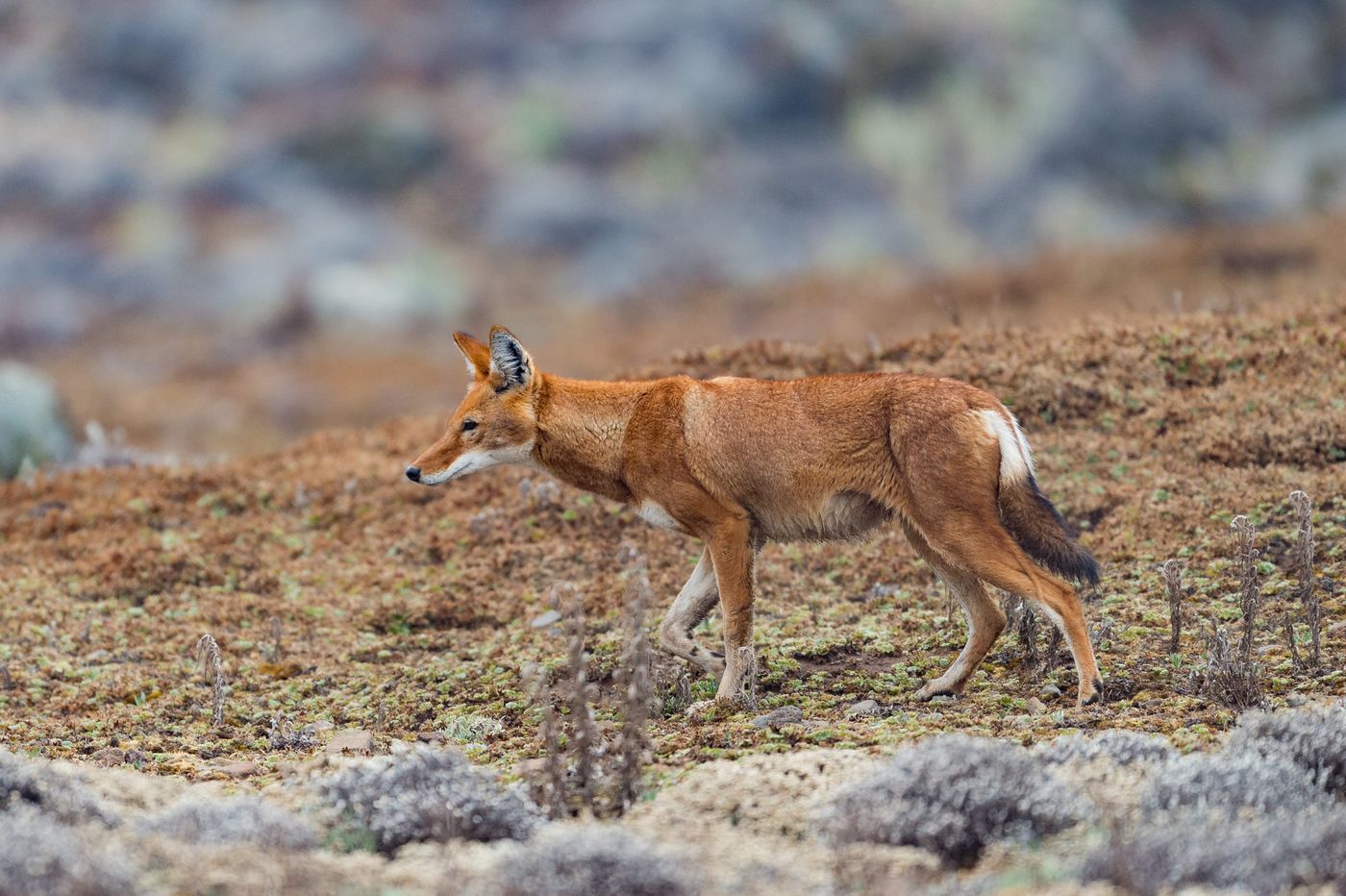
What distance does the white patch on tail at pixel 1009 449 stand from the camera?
774cm

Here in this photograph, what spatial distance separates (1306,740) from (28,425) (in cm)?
1349

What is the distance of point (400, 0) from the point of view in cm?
4119

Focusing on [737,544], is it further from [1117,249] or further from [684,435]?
[1117,249]

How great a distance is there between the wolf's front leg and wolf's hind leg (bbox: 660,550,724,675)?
318mm

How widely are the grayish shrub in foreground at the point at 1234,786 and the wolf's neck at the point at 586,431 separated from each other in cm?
387

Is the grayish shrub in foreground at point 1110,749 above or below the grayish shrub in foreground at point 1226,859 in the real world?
above

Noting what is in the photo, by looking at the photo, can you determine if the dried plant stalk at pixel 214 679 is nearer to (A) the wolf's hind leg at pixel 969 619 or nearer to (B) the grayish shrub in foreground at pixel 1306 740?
(A) the wolf's hind leg at pixel 969 619

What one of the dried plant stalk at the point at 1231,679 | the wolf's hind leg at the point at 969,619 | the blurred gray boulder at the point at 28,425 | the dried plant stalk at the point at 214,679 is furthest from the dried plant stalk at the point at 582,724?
the blurred gray boulder at the point at 28,425

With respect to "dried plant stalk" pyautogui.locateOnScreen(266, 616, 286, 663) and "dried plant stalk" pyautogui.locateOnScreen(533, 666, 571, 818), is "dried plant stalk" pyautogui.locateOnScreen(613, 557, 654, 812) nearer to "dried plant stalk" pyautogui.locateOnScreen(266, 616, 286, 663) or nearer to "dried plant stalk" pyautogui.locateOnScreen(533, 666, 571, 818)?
"dried plant stalk" pyautogui.locateOnScreen(533, 666, 571, 818)

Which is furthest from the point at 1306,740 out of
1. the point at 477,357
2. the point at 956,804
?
the point at 477,357

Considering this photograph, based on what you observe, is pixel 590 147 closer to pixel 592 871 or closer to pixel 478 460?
pixel 478 460

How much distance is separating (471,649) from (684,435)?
235 centimetres

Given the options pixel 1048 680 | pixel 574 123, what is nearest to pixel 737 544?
pixel 1048 680

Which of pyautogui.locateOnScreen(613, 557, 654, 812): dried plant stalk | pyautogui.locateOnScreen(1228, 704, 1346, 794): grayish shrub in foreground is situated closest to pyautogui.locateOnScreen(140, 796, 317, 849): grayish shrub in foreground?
pyautogui.locateOnScreen(613, 557, 654, 812): dried plant stalk
